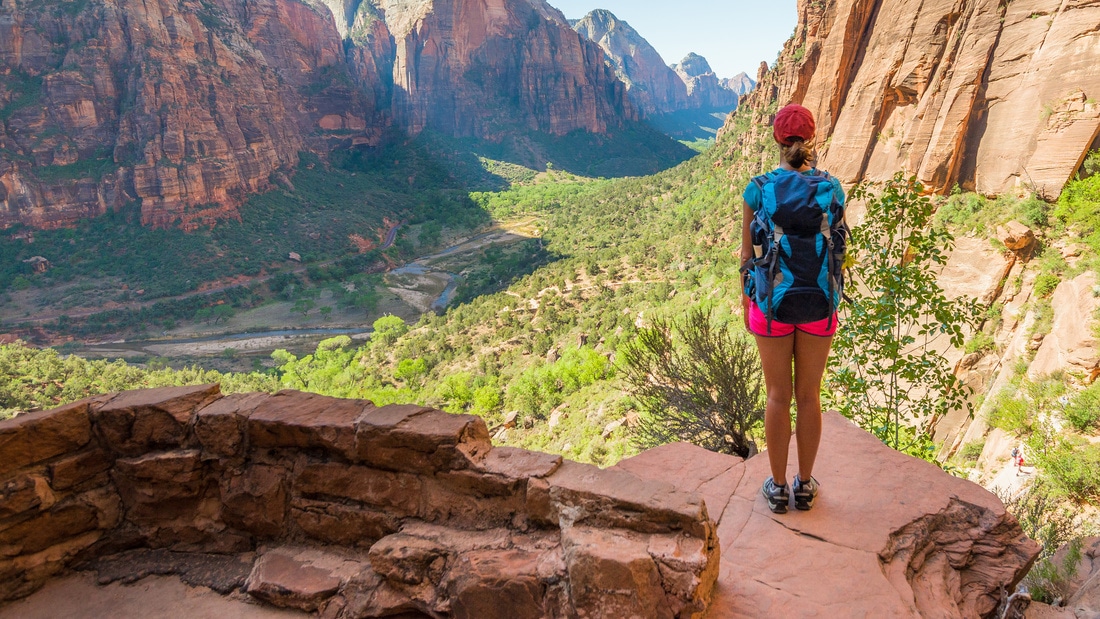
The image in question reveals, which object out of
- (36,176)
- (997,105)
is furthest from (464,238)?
(997,105)

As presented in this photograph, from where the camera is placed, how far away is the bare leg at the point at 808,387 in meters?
2.74

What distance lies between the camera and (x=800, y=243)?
2.60 m

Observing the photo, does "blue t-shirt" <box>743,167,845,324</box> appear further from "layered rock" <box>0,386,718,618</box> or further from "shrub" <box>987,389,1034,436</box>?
"shrub" <box>987,389,1034,436</box>

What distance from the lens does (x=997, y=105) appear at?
1162cm

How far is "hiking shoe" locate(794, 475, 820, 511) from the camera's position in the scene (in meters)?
3.04

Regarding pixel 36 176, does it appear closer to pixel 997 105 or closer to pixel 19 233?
pixel 19 233

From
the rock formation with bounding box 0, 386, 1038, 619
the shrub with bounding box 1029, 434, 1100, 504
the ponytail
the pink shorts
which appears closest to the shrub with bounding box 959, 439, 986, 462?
the shrub with bounding box 1029, 434, 1100, 504

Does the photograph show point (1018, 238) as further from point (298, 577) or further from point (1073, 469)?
point (298, 577)

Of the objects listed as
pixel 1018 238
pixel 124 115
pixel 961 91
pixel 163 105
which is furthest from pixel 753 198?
pixel 124 115

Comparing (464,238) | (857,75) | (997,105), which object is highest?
(857,75)

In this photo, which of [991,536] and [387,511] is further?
[387,511]

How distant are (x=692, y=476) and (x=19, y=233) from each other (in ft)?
200

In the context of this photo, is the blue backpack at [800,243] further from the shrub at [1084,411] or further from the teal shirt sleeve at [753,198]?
the shrub at [1084,411]

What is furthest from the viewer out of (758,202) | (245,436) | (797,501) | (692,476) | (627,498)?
(692,476)
